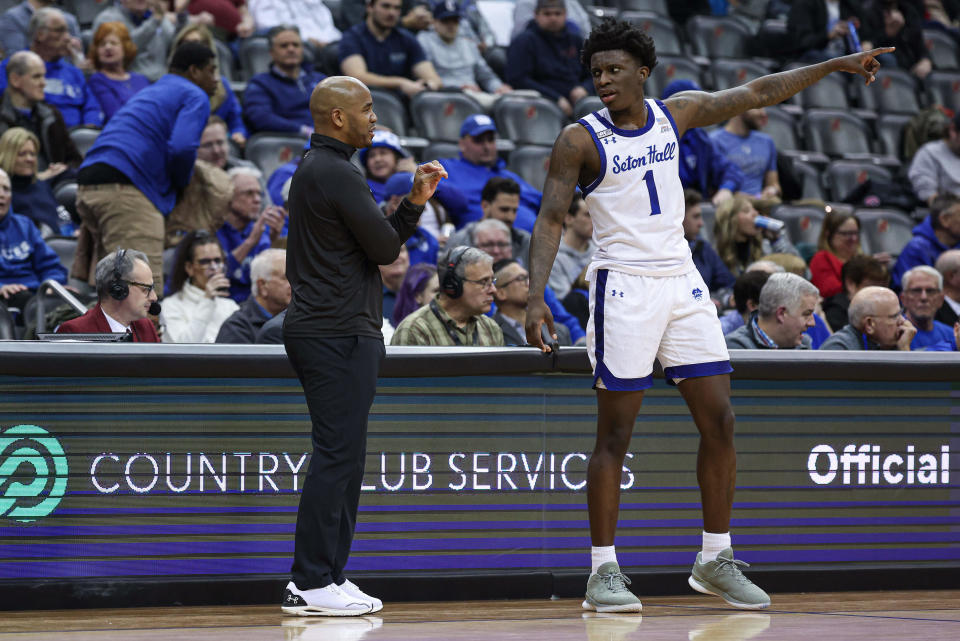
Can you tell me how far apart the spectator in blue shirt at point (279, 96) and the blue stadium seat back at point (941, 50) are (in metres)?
8.16

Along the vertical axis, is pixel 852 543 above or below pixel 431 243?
below

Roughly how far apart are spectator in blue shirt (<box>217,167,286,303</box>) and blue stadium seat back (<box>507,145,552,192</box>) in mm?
2790

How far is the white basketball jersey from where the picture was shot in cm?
462

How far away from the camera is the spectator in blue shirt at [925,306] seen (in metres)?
7.96

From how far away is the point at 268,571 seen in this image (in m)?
4.97

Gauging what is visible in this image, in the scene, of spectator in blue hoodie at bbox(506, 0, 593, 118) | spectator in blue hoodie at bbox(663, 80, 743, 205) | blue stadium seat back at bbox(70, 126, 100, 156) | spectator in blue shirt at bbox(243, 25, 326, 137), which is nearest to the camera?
blue stadium seat back at bbox(70, 126, 100, 156)

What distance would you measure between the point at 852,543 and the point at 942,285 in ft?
11.0

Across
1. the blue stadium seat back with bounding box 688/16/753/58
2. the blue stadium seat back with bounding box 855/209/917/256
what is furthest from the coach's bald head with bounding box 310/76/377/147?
the blue stadium seat back with bounding box 688/16/753/58

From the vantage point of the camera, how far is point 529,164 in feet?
36.1

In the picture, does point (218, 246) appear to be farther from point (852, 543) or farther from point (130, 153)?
point (852, 543)

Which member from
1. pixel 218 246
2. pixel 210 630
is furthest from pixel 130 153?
pixel 210 630

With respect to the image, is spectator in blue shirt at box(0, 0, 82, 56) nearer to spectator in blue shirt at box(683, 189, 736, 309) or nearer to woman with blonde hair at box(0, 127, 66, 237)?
woman with blonde hair at box(0, 127, 66, 237)

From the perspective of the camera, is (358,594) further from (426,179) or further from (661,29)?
(661,29)

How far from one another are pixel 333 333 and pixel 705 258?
5025 mm
